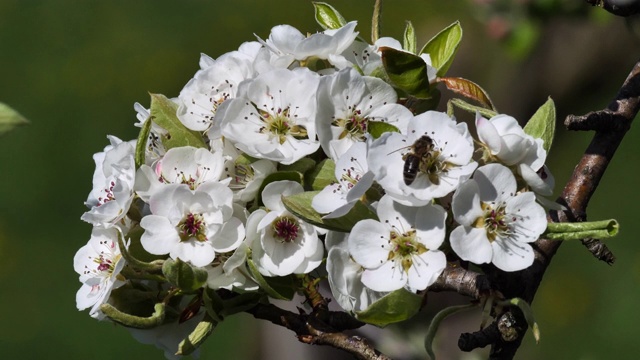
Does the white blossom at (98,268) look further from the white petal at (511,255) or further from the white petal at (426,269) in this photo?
the white petal at (511,255)

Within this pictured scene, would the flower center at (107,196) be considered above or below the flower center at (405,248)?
below

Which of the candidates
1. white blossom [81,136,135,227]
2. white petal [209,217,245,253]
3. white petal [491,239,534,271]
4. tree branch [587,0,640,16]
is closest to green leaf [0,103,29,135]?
white blossom [81,136,135,227]

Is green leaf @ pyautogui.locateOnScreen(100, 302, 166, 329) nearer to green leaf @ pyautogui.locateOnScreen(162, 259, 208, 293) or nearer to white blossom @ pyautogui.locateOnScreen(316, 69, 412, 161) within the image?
green leaf @ pyautogui.locateOnScreen(162, 259, 208, 293)

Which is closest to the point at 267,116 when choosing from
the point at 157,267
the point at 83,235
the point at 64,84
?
the point at 157,267

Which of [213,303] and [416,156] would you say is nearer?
[416,156]

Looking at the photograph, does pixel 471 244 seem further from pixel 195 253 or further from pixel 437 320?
pixel 195 253

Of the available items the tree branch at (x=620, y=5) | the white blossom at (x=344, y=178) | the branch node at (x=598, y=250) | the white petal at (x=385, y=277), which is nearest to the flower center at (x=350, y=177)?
the white blossom at (x=344, y=178)

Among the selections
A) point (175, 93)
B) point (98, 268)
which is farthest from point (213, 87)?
point (175, 93)
